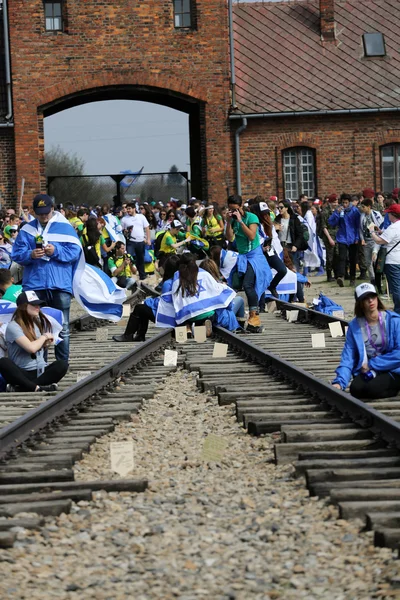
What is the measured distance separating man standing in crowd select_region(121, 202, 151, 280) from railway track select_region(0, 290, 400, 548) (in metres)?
14.5

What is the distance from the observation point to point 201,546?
18.3 ft

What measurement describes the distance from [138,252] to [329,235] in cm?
487

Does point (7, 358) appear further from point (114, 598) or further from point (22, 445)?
point (114, 598)

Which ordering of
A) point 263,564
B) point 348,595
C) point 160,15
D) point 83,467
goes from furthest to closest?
point 160,15, point 83,467, point 263,564, point 348,595

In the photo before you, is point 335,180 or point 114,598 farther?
point 335,180

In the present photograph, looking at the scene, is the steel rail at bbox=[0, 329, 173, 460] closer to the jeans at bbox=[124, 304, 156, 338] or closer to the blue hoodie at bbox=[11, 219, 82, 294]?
the blue hoodie at bbox=[11, 219, 82, 294]

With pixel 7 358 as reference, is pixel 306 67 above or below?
above

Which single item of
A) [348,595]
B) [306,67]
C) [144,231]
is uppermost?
[306,67]

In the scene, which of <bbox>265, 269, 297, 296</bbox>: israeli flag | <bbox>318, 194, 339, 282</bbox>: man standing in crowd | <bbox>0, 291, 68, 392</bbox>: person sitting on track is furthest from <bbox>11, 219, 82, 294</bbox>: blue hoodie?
<bbox>318, 194, 339, 282</bbox>: man standing in crowd

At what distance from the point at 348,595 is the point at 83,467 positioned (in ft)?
9.45

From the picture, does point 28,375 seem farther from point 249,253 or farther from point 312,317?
point 312,317

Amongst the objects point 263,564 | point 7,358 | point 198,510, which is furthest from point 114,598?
point 7,358

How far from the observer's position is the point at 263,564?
530 cm

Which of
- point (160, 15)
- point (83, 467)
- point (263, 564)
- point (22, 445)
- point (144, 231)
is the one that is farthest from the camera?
point (160, 15)
